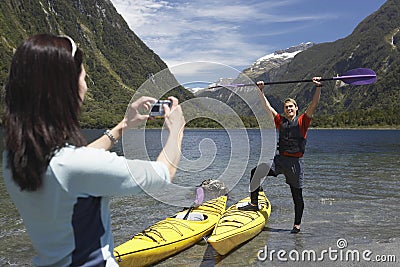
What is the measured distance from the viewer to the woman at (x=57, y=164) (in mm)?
1837

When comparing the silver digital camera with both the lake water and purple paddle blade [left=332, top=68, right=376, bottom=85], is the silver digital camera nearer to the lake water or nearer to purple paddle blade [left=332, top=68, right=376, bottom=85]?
the lake water

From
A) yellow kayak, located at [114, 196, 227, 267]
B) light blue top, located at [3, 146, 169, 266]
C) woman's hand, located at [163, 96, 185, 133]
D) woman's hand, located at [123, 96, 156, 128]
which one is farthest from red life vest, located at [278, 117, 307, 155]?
light blue top, located at [3, 146, 169, 266]

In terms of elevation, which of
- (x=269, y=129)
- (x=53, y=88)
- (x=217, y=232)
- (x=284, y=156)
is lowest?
(x=217, y=232)

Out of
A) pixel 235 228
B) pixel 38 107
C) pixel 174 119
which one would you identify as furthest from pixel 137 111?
pixel 235 228

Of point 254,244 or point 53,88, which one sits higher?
point 53,88

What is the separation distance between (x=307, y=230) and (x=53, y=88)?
9.57m

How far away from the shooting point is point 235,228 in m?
8.86

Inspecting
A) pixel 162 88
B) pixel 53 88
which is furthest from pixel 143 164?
pixel 162 88

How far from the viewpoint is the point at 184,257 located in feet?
27.7

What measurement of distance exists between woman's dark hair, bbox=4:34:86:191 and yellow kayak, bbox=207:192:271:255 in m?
6.40

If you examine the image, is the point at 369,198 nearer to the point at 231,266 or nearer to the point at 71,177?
the point at 231,266

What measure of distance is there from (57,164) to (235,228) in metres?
7.44

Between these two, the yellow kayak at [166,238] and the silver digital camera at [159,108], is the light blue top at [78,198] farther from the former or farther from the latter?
the yellow kayak at [166,238]

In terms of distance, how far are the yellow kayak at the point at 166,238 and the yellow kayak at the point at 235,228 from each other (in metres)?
0.53
